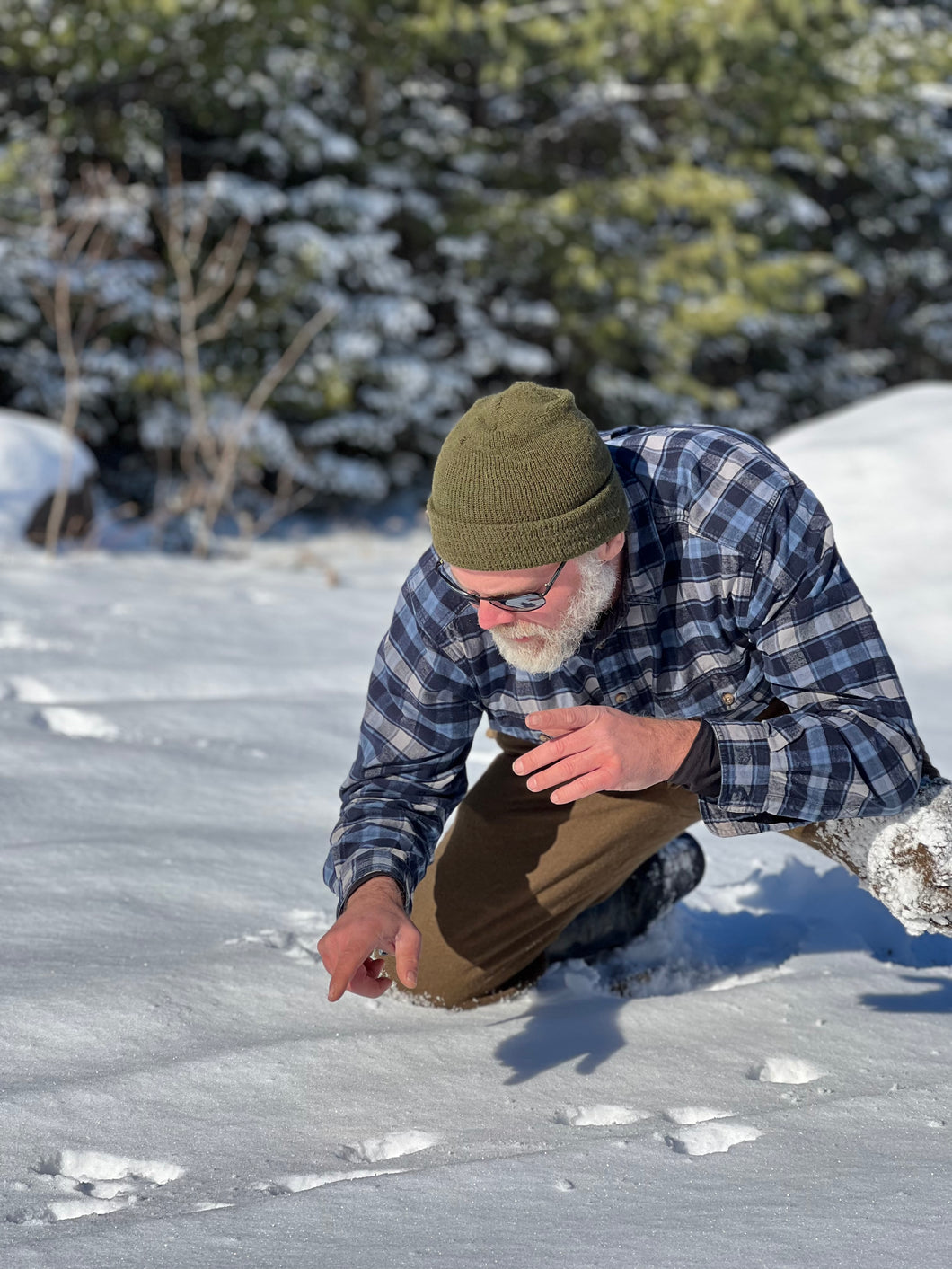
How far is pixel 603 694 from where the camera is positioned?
200cm

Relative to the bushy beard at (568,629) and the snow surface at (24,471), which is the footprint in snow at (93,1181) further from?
the snow surface at (24,471)

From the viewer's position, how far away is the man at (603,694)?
169 centimetres

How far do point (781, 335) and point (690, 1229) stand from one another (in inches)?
553

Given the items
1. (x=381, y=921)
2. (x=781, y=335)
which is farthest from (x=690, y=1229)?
(x=781, y=335)

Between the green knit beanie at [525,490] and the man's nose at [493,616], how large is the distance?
0.21 feet

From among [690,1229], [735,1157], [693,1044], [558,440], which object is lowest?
[693,1044]

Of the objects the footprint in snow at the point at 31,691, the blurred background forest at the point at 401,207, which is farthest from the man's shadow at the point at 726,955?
the blurred background forest at the point at 401,207

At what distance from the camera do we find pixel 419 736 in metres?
1.98

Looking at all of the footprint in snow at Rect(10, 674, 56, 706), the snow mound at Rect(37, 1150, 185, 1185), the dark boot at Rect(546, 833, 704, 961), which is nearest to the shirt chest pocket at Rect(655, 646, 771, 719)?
the dark boot at Rect(546, 833, 704, 961)

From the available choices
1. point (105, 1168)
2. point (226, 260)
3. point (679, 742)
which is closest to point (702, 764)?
point (679, 742)

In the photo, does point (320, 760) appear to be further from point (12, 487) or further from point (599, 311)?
point (599, 311)

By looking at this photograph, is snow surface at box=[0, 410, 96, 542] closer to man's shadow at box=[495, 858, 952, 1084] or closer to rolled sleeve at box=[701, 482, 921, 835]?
man's shadow at box=[495, 858, 952, 1084]

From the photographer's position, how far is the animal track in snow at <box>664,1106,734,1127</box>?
66.5 inches

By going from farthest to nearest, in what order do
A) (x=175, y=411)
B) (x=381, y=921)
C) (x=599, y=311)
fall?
(x=599, y=311) < (x=175, y=411) < (x=381, y=921)
